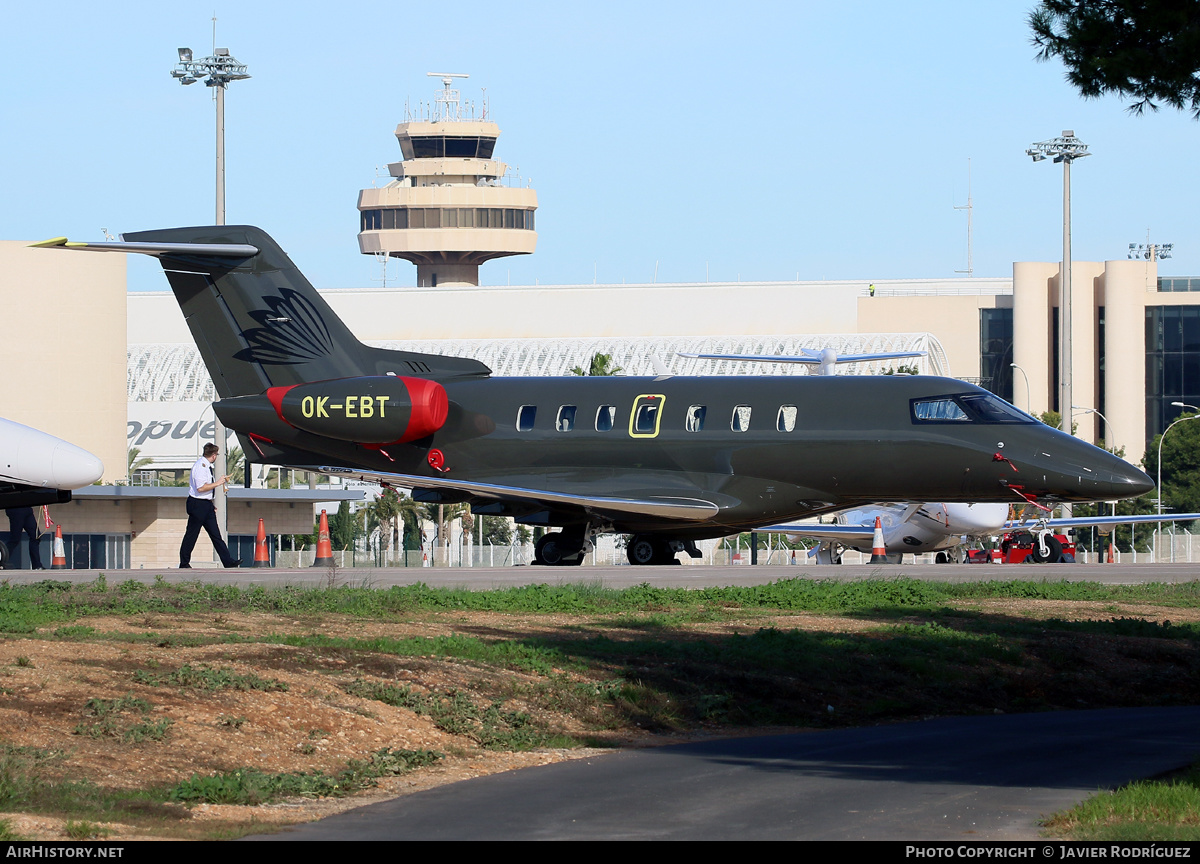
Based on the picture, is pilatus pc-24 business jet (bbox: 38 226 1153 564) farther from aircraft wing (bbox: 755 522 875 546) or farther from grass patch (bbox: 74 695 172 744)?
aircraft wing (bbox: 755 522 875 546)

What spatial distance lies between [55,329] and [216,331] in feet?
75.0

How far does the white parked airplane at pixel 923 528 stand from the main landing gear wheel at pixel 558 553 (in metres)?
12.8

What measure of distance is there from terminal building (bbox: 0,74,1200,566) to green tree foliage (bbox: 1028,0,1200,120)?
4164 centimetres

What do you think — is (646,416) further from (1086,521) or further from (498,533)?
(498,533)

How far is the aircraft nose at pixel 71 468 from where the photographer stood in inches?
979

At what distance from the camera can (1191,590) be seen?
20.9 metres

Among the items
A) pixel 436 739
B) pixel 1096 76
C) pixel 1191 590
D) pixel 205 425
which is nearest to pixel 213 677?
pixel 436 739

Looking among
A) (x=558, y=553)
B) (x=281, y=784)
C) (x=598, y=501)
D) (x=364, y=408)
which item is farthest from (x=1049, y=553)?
(x=281, y=784)

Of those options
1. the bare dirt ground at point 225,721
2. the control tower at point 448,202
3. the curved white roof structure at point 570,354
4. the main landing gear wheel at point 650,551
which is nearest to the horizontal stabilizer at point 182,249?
the main landing gear wheel at point 650,551

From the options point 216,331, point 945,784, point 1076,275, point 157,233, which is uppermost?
point 1076,275

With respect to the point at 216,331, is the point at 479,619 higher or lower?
lower

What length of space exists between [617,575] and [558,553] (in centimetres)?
456

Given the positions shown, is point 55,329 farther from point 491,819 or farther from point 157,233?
point 491,819

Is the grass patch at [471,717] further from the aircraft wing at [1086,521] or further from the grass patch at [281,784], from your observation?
the aircraft wing at [1086,521]
